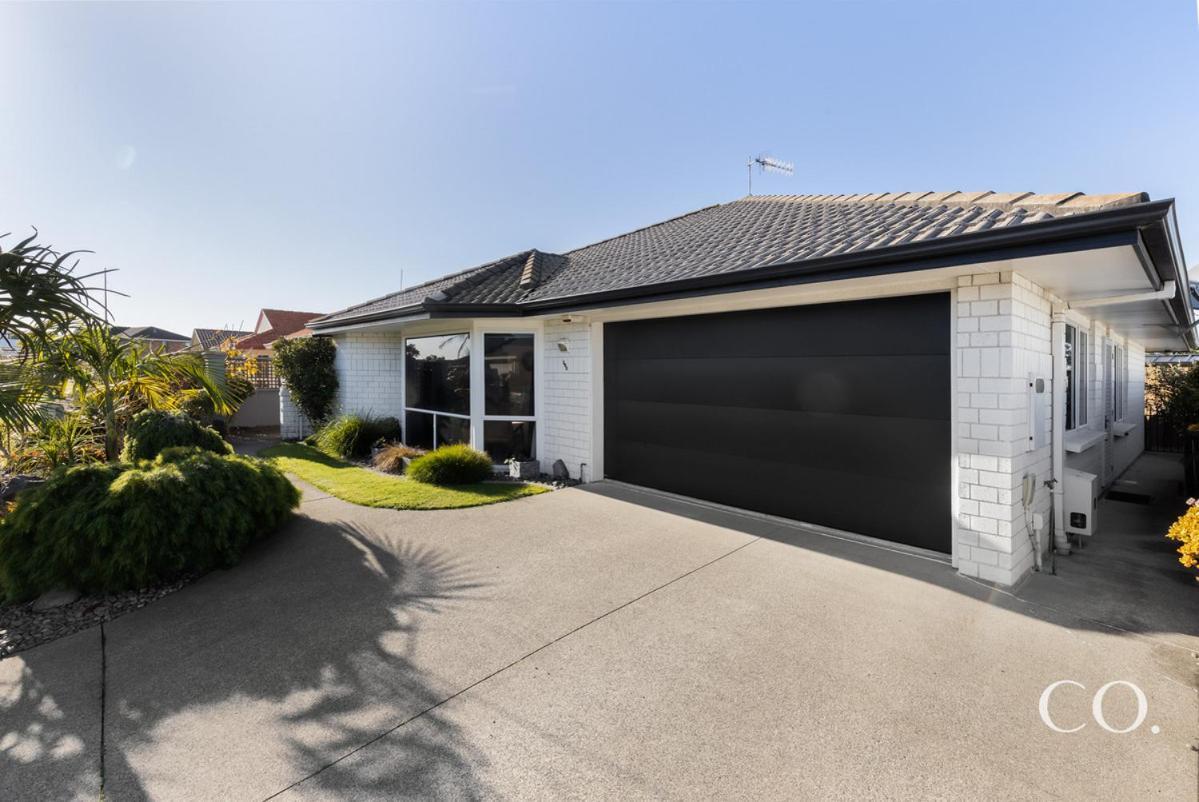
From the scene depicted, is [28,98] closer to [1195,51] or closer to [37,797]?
[37,797]

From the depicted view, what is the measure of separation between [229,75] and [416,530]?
27.1ft

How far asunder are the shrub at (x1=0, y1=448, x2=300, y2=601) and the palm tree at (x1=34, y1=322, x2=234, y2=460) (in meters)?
1.23

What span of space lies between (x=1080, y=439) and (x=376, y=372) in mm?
14247

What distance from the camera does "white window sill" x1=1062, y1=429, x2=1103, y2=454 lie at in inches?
235

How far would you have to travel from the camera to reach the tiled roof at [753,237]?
4.51m

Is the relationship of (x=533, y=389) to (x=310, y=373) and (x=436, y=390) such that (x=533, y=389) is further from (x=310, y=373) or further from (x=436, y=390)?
(x=310, y=373)

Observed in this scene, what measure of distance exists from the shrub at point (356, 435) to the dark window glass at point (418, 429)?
21.0 inches

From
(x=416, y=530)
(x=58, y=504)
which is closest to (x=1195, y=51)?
(x=416, y=530)

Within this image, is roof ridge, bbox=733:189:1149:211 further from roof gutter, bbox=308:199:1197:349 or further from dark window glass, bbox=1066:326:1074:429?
dark window glass, bbox=1066:326:1074:429

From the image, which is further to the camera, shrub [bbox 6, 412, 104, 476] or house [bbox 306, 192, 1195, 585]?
shrub [bbox 6, 412, 104, 476]

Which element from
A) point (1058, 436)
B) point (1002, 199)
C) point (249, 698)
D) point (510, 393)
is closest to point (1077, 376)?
point (1058, 436)

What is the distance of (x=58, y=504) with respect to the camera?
4.55m

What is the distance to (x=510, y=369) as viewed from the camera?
9.53m

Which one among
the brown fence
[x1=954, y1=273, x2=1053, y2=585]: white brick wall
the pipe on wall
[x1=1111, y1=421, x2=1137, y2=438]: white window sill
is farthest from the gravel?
[x1=1111, y1=421, x2=1137, y2=438]: white window sill
